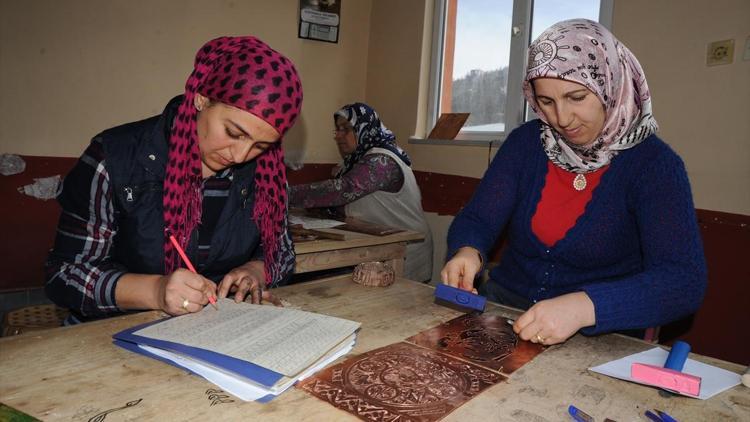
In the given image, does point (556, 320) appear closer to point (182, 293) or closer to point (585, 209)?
point (585, 209)

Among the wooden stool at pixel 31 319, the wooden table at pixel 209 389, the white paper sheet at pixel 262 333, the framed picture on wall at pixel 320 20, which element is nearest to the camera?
the wooden table at pixel 209 389

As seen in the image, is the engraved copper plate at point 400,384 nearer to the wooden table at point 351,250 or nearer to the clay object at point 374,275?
the clay object at point 374,275

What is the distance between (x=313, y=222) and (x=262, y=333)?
1746mm

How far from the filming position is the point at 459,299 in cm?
136

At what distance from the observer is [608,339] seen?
1.25 meters

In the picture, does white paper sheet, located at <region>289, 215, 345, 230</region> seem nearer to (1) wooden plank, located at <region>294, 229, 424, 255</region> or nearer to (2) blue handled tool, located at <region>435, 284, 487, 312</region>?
(1) wooden plank, located at <region>294, 229, 424, 255</region>

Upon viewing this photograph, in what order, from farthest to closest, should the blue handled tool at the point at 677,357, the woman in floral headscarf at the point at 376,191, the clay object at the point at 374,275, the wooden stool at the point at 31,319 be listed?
the woman in floral headscarf at the point at 376,191
the wooden stool at the point at 31,319
the clay object at the point at 374,275
the blue handled tool at the point at 677,357

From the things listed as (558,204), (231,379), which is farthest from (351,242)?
(231,379)

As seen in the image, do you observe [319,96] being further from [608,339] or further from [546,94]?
[608,339]

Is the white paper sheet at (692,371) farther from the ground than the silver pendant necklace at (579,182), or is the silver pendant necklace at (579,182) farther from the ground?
the silver pendant necklace at (579,182)

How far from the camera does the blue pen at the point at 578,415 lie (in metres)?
0.83

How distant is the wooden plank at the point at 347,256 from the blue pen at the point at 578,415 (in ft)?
4.81

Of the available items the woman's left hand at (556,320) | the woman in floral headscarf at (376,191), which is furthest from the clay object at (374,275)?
the woman in floral headscarf at (376,191)

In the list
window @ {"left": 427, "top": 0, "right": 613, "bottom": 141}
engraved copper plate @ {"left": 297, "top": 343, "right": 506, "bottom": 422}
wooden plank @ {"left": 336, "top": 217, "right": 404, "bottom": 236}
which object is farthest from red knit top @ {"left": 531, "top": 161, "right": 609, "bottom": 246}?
window @ {"left": 427, "top": 0, "right": 613, "bottom": 141}
